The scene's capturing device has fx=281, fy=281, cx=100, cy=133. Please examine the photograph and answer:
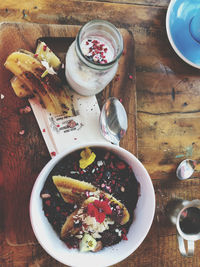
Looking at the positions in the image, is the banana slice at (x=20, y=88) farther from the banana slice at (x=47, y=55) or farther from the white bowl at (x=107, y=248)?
the white bowl at (x=107, y=248)

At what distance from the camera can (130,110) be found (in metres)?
1.05

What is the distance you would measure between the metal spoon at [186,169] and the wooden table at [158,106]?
0.02 meters

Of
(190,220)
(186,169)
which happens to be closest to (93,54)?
(186,169)

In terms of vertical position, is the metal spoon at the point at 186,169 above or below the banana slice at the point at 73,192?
below

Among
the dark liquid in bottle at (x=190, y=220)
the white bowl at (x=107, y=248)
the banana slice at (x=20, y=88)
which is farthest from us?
the dark liquid in bottle at (x=190, y=220)

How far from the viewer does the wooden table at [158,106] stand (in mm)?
1101

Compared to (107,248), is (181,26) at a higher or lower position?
higher

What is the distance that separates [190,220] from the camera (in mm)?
1094

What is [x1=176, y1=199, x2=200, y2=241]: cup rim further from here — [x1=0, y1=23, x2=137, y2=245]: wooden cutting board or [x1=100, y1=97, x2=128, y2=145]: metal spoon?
Answer: [x1=0, y1=23, x2=137, y2=245]: wooden cutting board

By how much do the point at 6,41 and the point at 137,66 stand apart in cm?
49

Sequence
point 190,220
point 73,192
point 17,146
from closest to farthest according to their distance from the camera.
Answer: point 73,192 < point 17,146 < point 190,220

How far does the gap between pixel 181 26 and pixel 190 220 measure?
0.76 m

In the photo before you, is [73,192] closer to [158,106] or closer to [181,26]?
[158,106]

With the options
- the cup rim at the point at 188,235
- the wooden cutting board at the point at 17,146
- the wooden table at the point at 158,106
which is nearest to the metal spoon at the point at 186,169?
the wooden table at the point at 158,106
